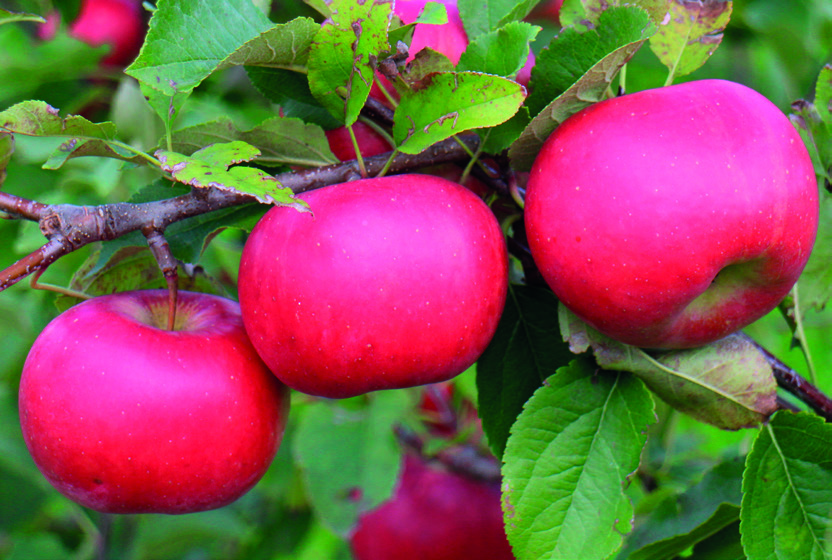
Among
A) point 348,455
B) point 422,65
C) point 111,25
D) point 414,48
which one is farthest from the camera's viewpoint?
point 111,25

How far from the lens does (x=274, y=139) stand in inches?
33.1

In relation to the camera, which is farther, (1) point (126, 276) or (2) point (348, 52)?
(1) point (126, 276)

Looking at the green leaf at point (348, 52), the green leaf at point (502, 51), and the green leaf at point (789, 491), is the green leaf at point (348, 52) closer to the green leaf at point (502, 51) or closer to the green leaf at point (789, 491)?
the green leaf at point (502, 51)

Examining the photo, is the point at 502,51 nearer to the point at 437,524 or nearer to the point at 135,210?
the point at 135,210

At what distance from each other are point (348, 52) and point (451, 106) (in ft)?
0.41

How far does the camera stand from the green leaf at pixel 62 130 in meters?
0.70

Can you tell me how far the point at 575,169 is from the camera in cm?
71

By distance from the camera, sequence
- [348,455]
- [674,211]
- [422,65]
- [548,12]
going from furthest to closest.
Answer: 1. [548,12]
2. [348,455]
3. [422,65]
4. [674,211]

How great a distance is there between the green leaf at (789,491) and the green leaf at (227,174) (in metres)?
0.60

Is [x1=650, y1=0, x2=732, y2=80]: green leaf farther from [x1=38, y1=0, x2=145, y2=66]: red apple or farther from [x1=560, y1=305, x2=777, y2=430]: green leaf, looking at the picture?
[x1=38, y1=0, x2=145, y2=66]: red apple

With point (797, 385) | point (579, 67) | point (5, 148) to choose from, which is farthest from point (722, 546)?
point (5, 148)

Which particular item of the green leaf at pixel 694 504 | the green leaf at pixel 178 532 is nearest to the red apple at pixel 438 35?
the green leaf at pixel 694 504

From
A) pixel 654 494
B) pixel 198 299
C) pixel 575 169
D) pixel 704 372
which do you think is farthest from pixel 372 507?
pixel 575 169

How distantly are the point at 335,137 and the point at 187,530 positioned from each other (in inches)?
50.5
